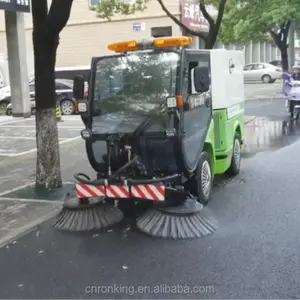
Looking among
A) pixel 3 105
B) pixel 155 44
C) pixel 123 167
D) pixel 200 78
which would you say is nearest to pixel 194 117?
pixel 200 78

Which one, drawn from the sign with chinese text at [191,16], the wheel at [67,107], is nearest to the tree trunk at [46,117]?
the wheel at [67,107]

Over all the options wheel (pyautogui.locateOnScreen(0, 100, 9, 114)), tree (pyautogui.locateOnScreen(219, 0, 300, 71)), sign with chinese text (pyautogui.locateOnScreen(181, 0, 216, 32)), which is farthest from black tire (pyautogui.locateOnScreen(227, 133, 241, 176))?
sign with chinese text (pyautogui.locateOnScreen(181, 0, 216, 32))

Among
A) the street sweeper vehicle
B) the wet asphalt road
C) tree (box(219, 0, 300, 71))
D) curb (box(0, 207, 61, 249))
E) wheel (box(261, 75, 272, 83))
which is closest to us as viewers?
the wet asphalt road

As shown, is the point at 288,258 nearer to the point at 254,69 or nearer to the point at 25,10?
the point at 25,10

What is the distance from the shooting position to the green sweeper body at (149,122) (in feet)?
20.3

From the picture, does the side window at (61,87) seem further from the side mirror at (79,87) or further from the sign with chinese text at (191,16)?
the side mirror at (79,87)

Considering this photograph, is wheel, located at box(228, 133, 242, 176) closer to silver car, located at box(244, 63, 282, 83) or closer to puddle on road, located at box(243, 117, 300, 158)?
puddle on road, located at box(243, 117, 300, 158)

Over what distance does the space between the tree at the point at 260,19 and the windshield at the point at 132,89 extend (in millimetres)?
15368

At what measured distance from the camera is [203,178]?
7.07 meters

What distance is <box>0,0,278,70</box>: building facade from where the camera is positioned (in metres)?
30.6

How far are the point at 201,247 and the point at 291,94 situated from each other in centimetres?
1219

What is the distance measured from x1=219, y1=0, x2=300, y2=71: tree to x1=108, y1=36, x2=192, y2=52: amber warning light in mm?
15113

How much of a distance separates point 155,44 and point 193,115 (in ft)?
3.40

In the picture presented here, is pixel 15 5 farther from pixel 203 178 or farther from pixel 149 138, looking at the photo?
pixel 149 138
